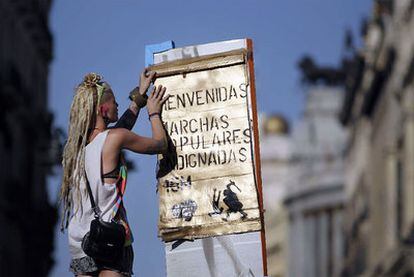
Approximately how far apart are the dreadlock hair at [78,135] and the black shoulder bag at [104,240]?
0.84 ft

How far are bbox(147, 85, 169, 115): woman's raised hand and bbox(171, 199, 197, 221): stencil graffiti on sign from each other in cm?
52

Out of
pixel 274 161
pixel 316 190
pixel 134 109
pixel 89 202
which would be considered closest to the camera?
pixel 89 202

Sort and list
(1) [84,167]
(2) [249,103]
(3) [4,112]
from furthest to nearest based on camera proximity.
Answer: (3) [4,112], (2) [249,103], (1) [84,167]

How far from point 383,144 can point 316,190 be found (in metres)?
60.9

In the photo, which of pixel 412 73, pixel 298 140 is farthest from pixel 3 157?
pixel 298 140

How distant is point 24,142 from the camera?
143 ft

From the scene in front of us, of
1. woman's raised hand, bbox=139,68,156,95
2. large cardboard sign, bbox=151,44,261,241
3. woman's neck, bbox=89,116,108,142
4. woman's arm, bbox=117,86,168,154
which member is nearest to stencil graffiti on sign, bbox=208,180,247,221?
large cardboard sign, bbox=151,44,261,241

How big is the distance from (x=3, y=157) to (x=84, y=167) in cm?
3080

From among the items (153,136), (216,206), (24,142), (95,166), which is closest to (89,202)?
(95,166)

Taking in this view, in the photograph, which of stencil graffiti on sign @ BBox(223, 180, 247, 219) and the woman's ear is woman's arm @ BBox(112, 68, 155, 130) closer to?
the woman's ear

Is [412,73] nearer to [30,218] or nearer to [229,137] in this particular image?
[30,218]

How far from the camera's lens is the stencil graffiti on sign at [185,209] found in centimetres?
970

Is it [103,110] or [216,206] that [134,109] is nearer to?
[103,110]

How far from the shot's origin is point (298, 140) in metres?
130
